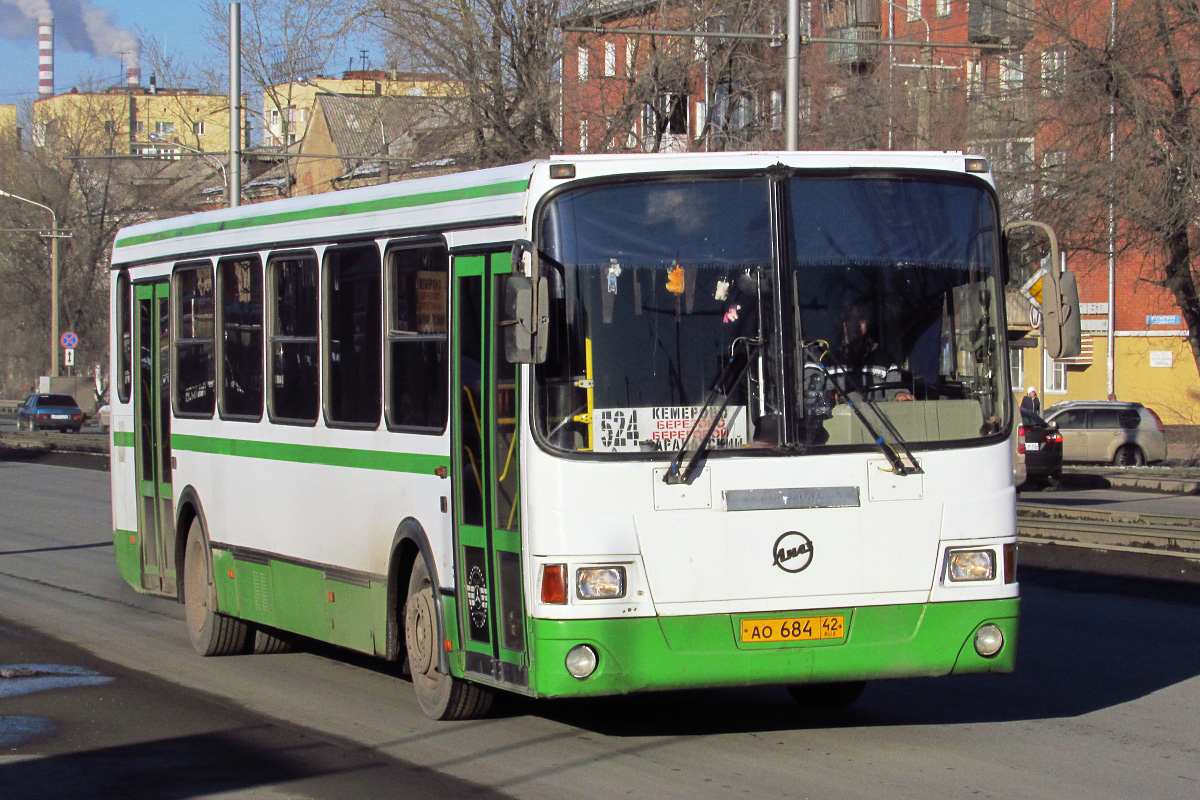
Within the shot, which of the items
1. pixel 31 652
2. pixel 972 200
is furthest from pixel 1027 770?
pixel 31 652

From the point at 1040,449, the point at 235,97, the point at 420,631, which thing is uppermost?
the point at 235,97

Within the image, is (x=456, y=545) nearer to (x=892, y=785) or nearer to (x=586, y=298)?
(x=586, y=298)

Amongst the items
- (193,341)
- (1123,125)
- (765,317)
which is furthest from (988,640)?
(1123,125)

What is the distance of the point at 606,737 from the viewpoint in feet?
26.3

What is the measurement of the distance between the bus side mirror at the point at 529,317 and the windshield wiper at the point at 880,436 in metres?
1.29

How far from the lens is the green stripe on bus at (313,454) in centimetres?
845

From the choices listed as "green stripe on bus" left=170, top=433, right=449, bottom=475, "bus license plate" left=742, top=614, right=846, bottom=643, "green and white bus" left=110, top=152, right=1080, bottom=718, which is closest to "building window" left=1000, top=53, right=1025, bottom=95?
"green stripe on bus" left=170, top=433, right=449, bottom=475

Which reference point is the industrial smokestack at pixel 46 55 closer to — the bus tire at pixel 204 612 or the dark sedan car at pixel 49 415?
the dark sedan car at pixel 49 415

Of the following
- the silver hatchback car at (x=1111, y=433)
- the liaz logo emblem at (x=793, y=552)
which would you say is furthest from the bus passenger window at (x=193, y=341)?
the silver hatchback car at (x=1111, y=433)

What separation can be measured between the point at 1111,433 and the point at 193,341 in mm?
28509

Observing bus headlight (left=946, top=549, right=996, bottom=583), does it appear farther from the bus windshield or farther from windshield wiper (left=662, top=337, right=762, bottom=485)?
windshield wiper (left=662, top=337, right=762, bottom=485)

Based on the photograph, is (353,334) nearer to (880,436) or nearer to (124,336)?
(880,436)

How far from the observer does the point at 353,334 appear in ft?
30.1

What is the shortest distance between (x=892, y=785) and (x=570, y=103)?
88.6 feet
